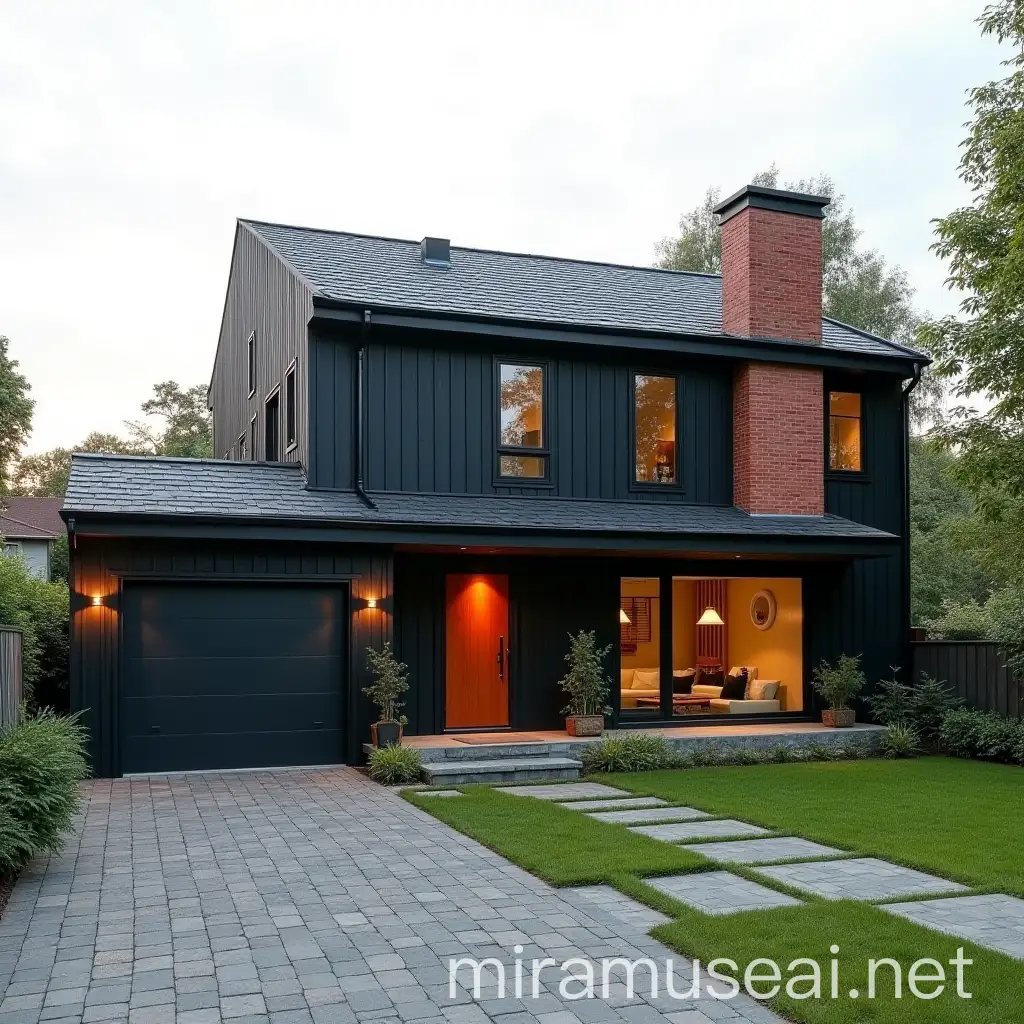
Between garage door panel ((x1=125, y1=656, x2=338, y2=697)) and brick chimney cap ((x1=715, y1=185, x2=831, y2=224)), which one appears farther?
brick chimney cap ((x1=715, y1=185, x2=831, y2=224))

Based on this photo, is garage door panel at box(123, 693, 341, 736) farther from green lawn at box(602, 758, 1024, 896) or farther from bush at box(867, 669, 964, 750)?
bush at box(867, 669, 964, 750)

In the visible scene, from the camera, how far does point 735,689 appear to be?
1505 cm

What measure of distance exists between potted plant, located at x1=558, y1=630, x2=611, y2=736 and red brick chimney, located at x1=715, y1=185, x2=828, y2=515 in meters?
3.15

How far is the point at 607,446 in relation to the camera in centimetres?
1391

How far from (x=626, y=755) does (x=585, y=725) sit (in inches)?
31.5

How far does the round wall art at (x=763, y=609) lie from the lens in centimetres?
1520

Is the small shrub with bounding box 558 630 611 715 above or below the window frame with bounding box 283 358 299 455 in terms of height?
below

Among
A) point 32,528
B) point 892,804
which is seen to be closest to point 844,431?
point 892,804

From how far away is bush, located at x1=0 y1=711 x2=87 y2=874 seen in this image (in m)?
6.43

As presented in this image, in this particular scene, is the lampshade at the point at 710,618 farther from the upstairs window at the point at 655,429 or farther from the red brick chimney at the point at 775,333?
the upstairs window at the point at 655,429

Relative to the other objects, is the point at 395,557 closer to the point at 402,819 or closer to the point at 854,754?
the point at 402,819

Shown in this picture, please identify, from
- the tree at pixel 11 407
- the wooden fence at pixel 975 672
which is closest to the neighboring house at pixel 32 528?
the tree at pixel 11 407

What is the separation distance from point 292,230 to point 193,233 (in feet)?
A: 40.6

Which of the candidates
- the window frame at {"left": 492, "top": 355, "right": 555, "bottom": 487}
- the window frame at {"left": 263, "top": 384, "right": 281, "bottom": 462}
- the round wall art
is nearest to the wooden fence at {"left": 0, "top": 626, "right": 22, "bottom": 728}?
the window frame at {"left": 263, "top": 384, "right": 281, "bottom": 462}
